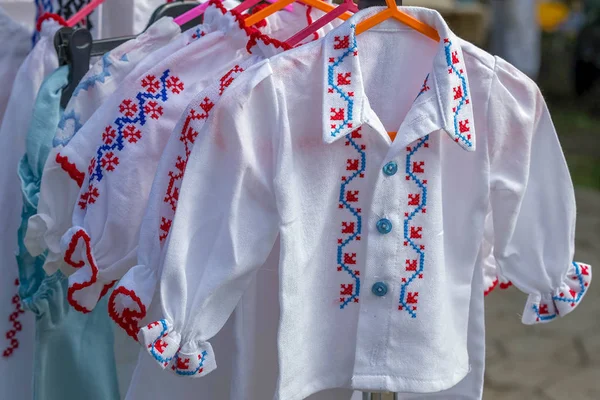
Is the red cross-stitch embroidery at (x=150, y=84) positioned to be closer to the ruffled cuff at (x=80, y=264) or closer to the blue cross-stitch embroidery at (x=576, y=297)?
the ruffled cuff at (x=80, y=264)

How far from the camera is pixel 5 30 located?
185cm

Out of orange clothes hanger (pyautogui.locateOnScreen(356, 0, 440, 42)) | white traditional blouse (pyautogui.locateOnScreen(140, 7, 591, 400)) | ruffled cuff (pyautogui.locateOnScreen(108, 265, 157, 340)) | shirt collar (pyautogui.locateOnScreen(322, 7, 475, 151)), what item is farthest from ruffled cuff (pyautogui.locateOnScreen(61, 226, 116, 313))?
orange clothes hanger (pyautogui.locateOnScreen(356, 0, 440, 42))

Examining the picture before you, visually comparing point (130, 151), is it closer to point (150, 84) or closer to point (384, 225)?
point (150, 84)

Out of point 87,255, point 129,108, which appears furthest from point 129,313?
point 129,108

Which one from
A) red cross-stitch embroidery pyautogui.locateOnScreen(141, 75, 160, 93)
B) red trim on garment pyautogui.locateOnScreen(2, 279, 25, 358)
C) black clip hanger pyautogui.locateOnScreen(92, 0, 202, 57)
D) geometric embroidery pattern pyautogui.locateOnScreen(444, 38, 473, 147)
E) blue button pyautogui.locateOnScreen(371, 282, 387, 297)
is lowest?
red trim on garment pyautogui.locateOnScreen(2, 279, 25, 358)

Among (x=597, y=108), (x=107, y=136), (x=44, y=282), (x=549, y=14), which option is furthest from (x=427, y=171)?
(x=549, y=14)

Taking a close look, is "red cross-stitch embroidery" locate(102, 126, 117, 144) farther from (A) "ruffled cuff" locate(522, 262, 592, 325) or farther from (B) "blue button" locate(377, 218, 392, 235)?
(A) "ruffled cuff" locate(522, 262, 592, 325)

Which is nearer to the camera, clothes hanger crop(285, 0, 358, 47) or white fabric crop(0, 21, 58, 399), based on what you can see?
clothes hanger crop(285, 0, 358, 47)

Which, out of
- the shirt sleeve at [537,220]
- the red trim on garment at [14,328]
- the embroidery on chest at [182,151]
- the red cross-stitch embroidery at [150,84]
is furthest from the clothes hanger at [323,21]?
the red trim on garment at [14,328]

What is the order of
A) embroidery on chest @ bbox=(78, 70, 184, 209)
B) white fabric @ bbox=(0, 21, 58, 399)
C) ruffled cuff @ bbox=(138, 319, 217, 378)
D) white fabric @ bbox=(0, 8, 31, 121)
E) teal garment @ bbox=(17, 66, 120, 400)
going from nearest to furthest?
ruffled cuff @ bbox=(138, 319, 217, 378) < embroidery on chest @ bbox=(78, 70, 184, 209) < teal garment @ bbox=(17, 66, 120, 400) < white fabric @ bbox=(0, 21, 58, 399) < white fabric @ bbox=(0, 8, 31, 121)

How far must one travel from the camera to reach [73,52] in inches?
65.4

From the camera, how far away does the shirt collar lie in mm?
1338

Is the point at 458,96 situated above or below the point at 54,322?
above

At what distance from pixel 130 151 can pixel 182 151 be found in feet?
0.48
